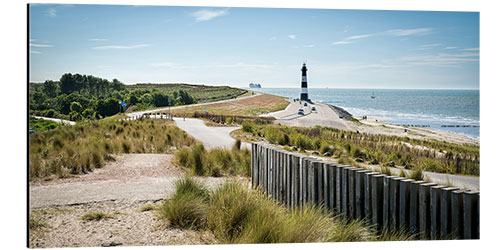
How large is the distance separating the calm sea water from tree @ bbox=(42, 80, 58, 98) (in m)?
3.16

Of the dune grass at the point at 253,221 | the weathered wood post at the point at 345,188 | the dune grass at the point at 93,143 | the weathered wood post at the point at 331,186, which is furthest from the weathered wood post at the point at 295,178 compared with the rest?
the dune grass at the point at 93,143

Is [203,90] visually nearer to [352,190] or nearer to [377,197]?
[352,190]

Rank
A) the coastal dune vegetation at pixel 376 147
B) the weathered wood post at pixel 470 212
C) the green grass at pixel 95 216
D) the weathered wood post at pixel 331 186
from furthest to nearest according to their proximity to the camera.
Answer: the coastal dune vegetation at pixel 376 147
the green grass at pixel 95 216
the weathered wood post at pixel 331 186
the weathered wood post at pixel 470 212

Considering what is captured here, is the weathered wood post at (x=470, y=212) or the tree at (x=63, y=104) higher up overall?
the tree at (x=63, y=104)

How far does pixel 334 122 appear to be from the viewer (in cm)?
709

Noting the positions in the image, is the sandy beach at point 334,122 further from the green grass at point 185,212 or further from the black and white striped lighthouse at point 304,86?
the green grass at point 185,212

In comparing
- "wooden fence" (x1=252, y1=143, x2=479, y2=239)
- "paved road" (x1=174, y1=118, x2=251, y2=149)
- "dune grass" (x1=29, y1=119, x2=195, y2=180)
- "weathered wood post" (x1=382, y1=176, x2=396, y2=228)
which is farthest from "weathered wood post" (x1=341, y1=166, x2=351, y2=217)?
"dune grass" (x1=29, y1=119, x2=195, y2=180)

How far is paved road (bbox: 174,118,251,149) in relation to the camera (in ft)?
23.9

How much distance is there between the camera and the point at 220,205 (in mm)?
4316

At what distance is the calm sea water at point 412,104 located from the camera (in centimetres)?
595

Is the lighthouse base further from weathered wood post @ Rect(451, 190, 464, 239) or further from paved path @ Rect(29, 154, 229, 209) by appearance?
weathered wood post @ Rect(451, 190, 464, 239)

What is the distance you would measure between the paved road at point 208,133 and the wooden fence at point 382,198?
2.58 metres

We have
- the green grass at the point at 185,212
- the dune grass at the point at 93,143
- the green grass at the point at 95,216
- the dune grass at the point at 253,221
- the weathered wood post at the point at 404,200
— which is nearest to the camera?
the weathered wood post at the point at 404,200
